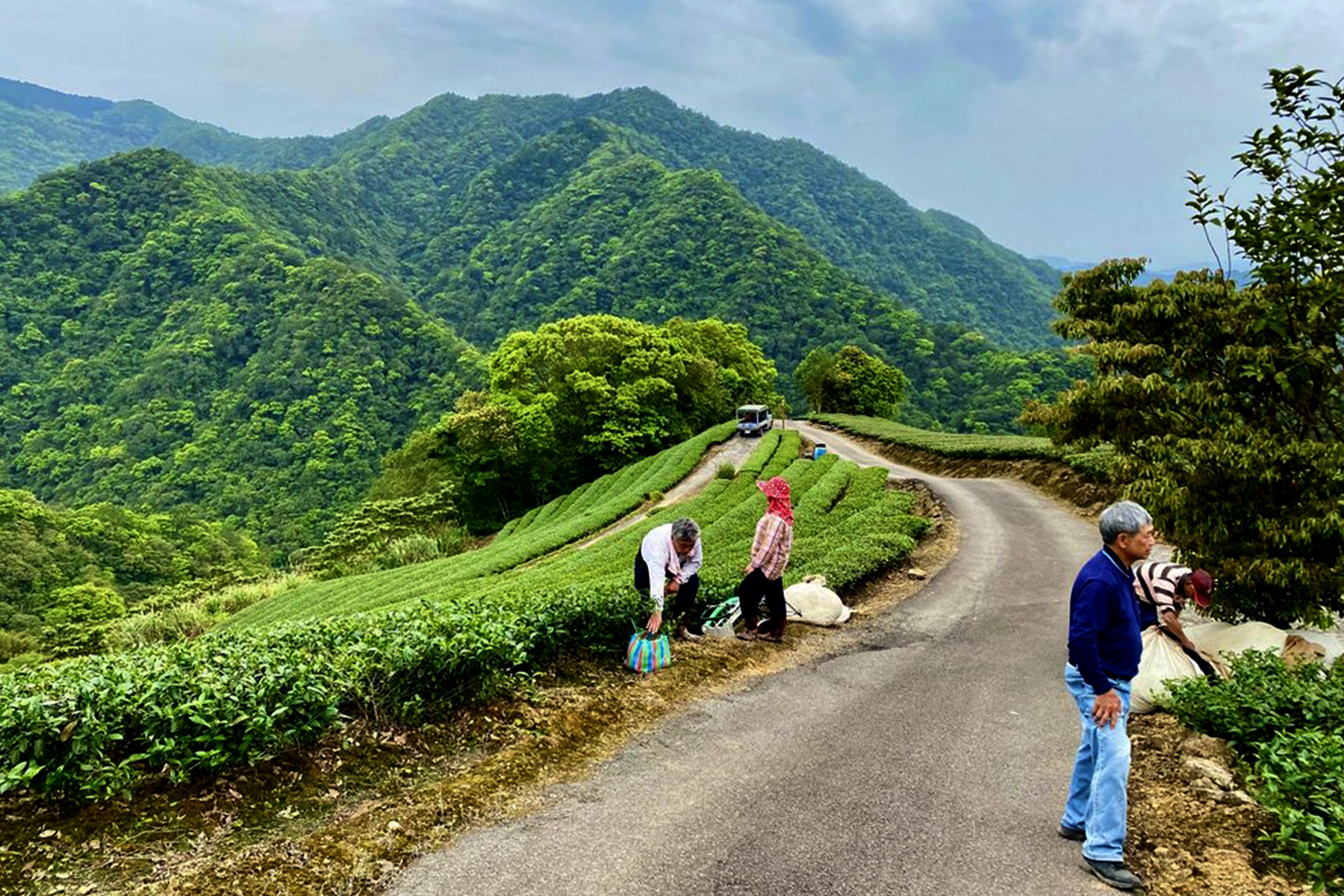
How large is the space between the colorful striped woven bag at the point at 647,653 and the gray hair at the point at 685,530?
42.3 inches

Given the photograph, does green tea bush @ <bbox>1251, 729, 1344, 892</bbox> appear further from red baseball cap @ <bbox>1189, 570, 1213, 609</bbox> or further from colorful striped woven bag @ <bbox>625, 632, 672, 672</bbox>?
colorful striped woven bag @ <bbox>625, 632, 672, 672</bbox>

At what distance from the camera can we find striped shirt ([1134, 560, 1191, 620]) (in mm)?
6621

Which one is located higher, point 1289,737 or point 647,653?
point 1289,737

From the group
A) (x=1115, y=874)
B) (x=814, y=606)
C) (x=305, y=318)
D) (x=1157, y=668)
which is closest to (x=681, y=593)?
(x=814, y=606)

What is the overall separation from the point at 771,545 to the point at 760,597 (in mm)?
882

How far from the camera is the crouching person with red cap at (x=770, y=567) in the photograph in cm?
851

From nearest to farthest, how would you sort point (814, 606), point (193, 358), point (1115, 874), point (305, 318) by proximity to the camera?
point (1115, 874) → point (814, 606) → point (193, 358) → point (305, 318)

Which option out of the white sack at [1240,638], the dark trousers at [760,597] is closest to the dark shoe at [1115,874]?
the white sack at [1240,638]

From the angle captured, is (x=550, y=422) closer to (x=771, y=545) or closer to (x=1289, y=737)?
(x=771, y=545)

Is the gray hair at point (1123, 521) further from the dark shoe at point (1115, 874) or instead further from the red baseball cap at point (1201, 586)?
the red baseball cap at point (1201, 586)

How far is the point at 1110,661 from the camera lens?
4.26 metres

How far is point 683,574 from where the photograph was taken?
8.11m

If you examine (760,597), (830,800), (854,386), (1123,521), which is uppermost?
(854,386)

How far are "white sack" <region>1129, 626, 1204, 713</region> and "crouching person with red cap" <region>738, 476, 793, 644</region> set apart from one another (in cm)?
362
